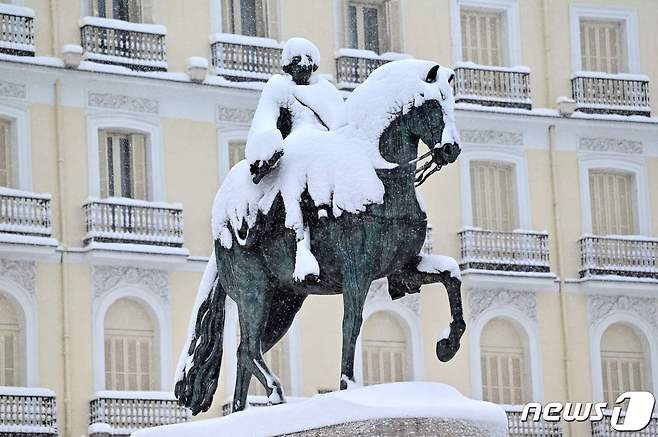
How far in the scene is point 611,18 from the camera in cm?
3669

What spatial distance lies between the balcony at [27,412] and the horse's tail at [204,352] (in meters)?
16.3

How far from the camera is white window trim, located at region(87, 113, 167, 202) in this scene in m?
31.3

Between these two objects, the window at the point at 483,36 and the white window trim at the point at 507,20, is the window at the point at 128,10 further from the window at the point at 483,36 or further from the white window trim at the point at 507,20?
the window at the point at 483,36

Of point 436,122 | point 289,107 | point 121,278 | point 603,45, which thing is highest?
point 603,45

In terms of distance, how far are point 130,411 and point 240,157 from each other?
Answer: 518cm

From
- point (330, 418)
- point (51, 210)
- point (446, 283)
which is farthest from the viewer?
point (51, 210)

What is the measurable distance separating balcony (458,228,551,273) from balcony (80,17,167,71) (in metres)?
6.33

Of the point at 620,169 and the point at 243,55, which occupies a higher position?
the point at 243,55

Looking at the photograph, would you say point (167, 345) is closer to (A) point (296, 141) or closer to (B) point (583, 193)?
(B) point (583, 193)

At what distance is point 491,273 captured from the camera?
33.6 meters

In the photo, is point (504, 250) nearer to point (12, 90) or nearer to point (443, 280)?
point (12, 90)

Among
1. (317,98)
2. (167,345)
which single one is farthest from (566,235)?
(317,98)

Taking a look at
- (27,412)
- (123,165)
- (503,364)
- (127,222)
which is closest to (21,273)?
(127,222)

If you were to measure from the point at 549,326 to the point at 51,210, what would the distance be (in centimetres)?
972
